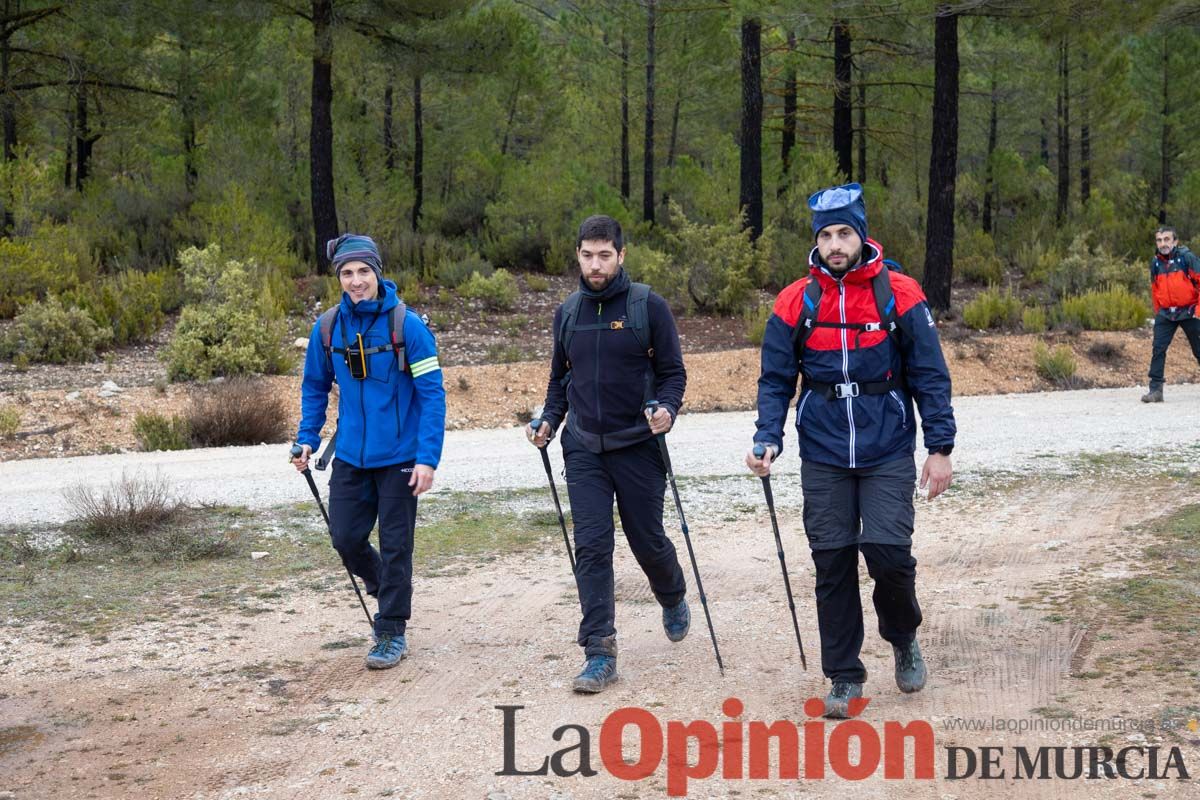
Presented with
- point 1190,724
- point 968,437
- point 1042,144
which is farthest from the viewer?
point 1042,144

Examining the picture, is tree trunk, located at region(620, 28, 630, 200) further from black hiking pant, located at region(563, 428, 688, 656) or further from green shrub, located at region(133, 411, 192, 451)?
black hiking pant, located at region(563, 428, 688, 656)

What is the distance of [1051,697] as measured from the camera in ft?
16.8

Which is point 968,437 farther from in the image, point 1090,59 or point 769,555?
point 1090,59

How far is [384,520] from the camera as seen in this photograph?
593 centimetres

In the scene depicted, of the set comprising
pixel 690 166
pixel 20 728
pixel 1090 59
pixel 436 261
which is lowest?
pixel 20 728

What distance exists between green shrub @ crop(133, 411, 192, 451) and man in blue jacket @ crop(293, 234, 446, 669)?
7775mm

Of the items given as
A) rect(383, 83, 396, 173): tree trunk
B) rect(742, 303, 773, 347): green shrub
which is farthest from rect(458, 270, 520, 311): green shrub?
rect(383, 83, 396, 173): tree trunk

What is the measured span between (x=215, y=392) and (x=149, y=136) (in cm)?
2066

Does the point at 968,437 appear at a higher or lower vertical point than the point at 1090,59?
lower

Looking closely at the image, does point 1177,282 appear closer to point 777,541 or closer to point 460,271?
point 777,541

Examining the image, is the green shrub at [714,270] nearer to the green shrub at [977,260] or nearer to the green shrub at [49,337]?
the green shrub at [977,260]

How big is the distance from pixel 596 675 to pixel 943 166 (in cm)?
1713

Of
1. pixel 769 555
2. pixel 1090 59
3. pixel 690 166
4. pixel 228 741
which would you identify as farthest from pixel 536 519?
pixel 1090 59

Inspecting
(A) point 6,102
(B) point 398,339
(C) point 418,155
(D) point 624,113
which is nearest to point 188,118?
(A) point 6,102
